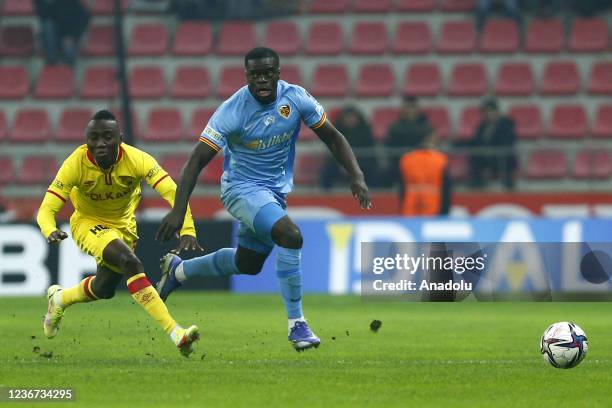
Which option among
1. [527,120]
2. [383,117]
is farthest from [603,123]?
[383,117]

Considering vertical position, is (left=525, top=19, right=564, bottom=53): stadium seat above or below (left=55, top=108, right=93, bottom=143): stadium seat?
above

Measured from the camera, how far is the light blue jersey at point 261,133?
9.40 m

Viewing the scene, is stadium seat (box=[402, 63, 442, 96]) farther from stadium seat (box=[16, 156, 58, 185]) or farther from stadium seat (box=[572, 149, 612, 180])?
stadium seat (box=[16, 156, 58, 185])

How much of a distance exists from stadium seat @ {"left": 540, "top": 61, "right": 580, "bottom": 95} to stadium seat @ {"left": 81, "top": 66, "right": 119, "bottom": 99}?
22.7ft

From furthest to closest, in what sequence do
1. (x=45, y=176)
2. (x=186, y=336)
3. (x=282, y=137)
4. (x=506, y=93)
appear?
(x=506, y=93)
(x=45, y=176)
(x=282, y=137)
(x=186, y=336)

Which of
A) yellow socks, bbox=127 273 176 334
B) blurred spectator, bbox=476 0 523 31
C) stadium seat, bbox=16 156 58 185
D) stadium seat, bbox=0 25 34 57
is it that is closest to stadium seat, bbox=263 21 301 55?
blurred spectator, bbox=476 0 523 31

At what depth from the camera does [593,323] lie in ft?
39.6

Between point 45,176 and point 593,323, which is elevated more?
point 45,176

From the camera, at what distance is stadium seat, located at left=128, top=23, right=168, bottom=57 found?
22.5 meters

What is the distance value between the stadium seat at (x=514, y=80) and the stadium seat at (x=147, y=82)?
555cm

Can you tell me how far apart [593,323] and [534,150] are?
4952mm

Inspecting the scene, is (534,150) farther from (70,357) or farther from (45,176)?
(70,357)

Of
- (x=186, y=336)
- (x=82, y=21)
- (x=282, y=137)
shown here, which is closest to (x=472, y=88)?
(x=82, y=21)

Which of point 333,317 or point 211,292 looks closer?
point 333,317
